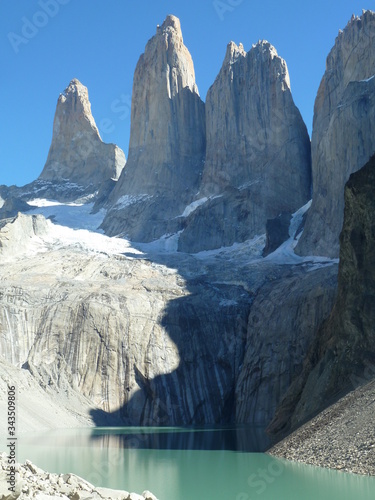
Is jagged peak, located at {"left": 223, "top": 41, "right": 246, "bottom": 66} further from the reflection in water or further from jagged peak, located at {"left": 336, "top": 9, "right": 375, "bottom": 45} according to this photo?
the reflection in water

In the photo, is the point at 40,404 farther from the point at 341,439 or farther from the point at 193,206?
the point at 193,206

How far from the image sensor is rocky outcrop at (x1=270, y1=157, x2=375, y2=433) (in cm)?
4134

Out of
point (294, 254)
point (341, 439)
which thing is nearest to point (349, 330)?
point (341, 439)

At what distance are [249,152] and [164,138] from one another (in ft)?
46.4

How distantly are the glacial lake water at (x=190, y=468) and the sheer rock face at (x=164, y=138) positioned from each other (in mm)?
60864

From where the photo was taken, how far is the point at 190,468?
108 ft

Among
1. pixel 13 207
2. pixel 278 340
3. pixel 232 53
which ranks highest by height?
pixel 232 53

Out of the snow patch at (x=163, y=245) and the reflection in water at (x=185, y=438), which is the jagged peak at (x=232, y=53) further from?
the reflection in water at (x=185, y=438)

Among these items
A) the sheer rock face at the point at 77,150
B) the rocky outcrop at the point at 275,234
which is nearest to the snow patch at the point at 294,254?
the rocky outcrop at the point at 275,234

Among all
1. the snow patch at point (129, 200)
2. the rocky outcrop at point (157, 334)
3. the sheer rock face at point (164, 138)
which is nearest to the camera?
the rocky outcrop at point (157, 334)

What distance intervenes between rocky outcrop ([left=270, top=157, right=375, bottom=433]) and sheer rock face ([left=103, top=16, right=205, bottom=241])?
196 ft

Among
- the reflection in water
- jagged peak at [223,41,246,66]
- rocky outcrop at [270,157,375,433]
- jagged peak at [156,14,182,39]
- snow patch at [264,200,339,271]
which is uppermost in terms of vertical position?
jagged peak at [156,14,182,39]

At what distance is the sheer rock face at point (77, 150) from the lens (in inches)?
5251

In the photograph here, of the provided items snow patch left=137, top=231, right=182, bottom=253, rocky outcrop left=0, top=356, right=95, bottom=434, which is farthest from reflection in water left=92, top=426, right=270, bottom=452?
snow patch left=137, top=231, right=182, bottom=253
